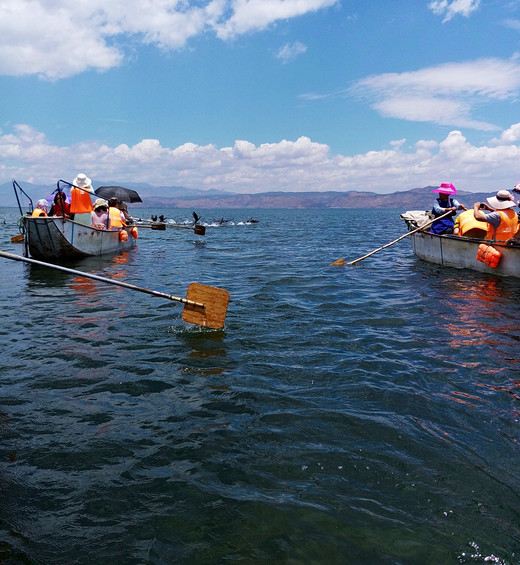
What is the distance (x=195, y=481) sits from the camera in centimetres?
376

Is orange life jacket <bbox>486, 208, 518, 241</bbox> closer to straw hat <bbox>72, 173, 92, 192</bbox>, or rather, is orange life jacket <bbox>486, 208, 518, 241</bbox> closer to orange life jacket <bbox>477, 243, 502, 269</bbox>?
orange life jacket <bbox>477, 243, 502, 269</bbox>

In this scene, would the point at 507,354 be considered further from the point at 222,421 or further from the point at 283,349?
the point at 222,421

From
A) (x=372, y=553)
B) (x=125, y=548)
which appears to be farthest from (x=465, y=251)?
(x=125, y=548)

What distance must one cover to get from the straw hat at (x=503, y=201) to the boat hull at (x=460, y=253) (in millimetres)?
1089

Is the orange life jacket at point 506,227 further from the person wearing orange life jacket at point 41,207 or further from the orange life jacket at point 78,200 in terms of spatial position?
the person wearing orange life jacket at point 41,207

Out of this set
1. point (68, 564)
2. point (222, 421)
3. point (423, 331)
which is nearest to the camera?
point (68, 564)

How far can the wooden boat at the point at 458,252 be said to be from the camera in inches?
483

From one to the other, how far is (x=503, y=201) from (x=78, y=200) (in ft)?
45.1

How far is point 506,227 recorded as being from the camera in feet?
41.2

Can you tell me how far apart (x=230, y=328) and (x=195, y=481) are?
455 cm

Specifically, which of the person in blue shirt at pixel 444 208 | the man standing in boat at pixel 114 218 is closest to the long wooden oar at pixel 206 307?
the person in blue shirt at pixel 444 208

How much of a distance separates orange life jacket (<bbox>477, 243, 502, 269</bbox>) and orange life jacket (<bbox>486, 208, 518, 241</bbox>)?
0.45m

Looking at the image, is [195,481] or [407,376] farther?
[407,376]

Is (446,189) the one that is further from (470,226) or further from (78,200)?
(78,200)
